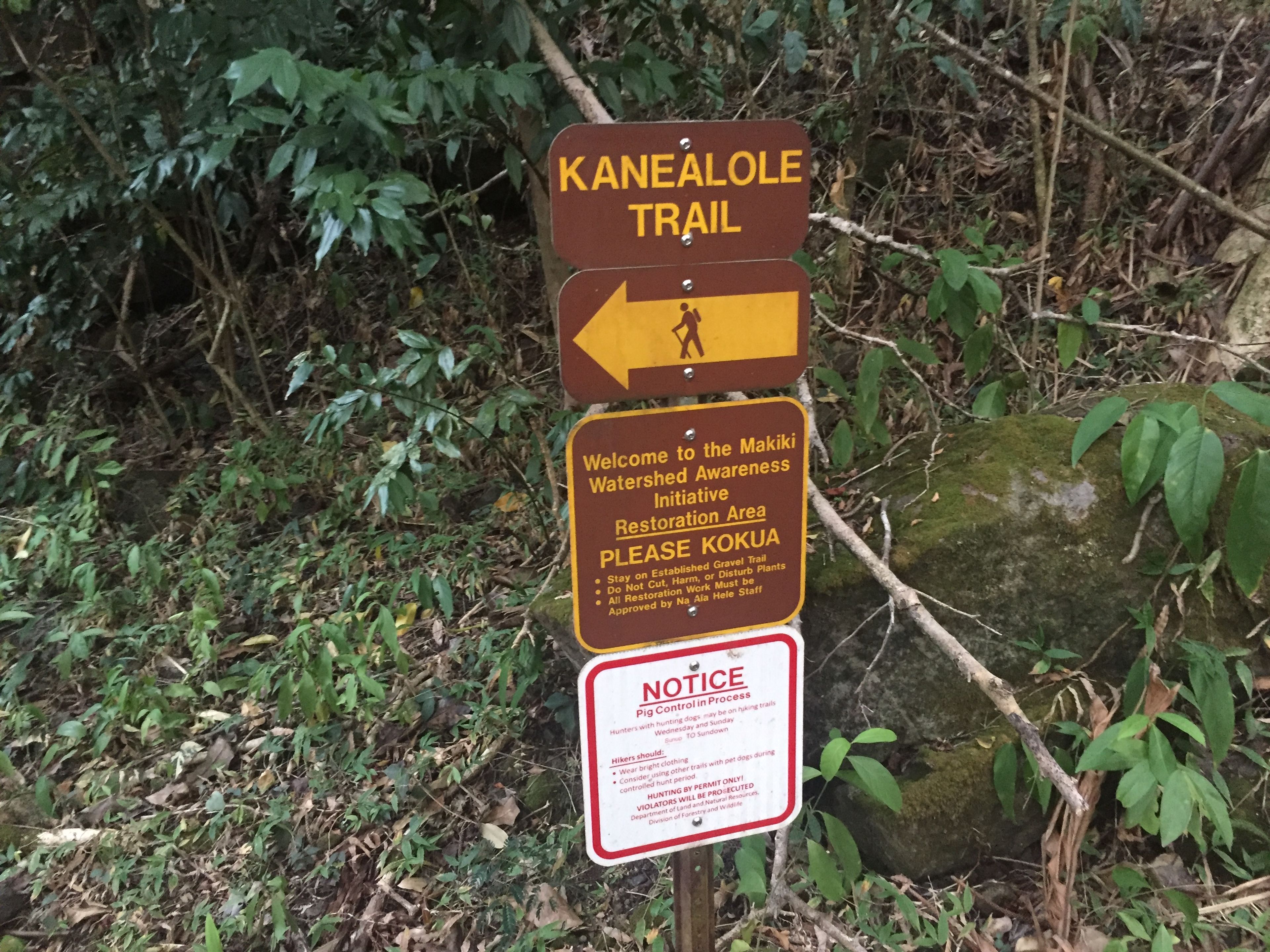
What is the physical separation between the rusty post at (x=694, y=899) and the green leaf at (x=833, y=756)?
19.6 inches

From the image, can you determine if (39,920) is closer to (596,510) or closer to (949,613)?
(596,510)

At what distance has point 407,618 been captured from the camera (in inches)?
147

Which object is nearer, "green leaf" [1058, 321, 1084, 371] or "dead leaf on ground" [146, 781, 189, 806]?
"green leaf" [1058, 321, 1084, 371]

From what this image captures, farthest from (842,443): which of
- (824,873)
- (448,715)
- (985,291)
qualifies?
(448,715)

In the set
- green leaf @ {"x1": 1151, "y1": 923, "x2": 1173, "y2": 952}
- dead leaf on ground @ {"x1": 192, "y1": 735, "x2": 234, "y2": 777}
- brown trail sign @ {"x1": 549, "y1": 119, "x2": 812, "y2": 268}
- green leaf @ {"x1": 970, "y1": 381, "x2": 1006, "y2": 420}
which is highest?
brown trail sign @ {"x1": 549, "y1": 119, "x2": 812, "y2": 268}

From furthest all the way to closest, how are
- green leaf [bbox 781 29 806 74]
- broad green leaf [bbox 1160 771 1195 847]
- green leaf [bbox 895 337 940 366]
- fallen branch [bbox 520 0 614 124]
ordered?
green leaf [bbox 781 29 806 74] < green leaf [bbox 895 337 940 366] < fallen branch [bbox 520 0 614 124] < broad green leaf [bbox 1160 771 1195 847]

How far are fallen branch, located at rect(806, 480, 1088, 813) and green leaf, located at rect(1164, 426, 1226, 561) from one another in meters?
0.72

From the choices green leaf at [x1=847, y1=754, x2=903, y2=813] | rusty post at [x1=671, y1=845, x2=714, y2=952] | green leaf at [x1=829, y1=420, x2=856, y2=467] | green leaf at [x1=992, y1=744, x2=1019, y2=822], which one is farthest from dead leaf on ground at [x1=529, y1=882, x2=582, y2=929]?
green leaf at [x1=829, y1=420, x2=856, y2=467]

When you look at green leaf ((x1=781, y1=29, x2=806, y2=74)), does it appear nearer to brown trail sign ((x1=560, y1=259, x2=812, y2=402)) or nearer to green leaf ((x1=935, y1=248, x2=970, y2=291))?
green leaf ((x1=935, y1=248, x2=970, y2=291))

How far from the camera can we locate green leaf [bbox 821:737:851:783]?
6.61 feet

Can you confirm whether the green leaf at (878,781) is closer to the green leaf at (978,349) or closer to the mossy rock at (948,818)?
the mossy rock at (948,818)

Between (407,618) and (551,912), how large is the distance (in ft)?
5.33

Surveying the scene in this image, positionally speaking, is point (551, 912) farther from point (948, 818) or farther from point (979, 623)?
point (979, 623)

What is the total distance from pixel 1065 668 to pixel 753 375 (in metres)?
1.56
